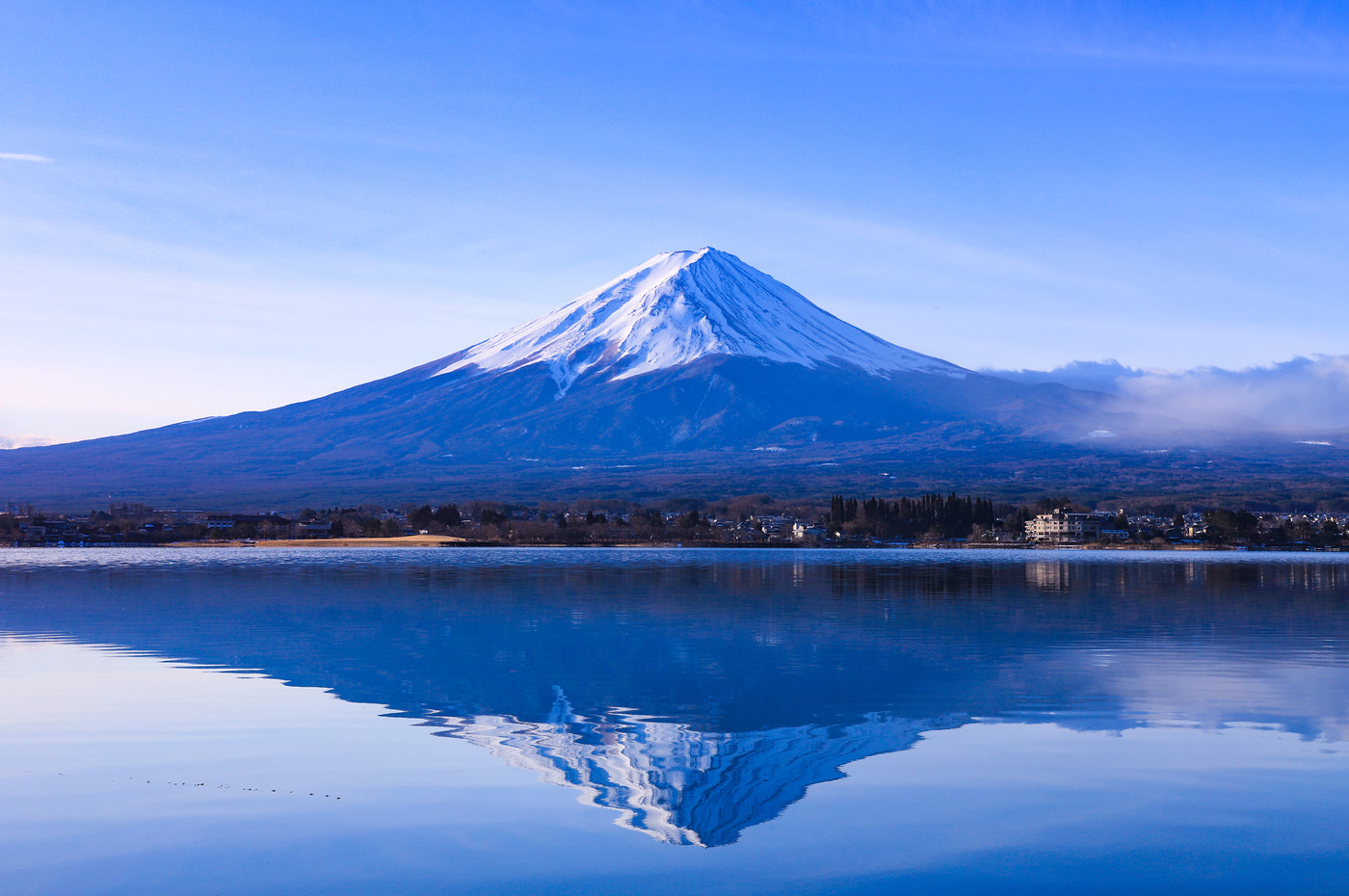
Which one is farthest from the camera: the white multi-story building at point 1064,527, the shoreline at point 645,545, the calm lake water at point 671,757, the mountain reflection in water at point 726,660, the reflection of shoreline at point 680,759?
the white multi-story building at point 1064,527

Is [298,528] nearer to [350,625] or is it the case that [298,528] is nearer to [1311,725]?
[350,625]

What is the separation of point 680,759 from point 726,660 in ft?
31.0

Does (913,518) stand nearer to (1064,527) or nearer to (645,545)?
(1064,527)

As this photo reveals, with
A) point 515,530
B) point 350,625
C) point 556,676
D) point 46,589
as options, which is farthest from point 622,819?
point 515,530

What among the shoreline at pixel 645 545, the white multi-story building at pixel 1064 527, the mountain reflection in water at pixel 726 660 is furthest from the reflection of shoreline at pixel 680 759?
the white multi-story building at pixel 1064 527

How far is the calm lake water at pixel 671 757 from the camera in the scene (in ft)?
33.6

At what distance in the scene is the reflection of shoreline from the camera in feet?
38.9

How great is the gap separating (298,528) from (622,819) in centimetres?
14699

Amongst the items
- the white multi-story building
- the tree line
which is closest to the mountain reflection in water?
the tree line

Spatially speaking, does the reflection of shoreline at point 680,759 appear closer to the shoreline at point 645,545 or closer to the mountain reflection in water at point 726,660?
the mountain reflection in water at point 726,660

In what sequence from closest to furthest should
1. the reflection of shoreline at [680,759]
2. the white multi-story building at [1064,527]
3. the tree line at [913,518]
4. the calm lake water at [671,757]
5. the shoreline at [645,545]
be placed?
the calm lake water at [671,757] → the reflection of shoreline at [680,759] → the shoreline at [645,545] → the tree line at [913,518] → the white multi-story building at [1064,527]

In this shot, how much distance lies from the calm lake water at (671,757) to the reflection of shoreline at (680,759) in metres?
0.06

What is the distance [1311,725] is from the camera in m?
16.4

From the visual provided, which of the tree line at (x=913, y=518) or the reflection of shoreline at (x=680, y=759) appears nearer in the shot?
the reflection of shoreline at (x=680, y=759)
